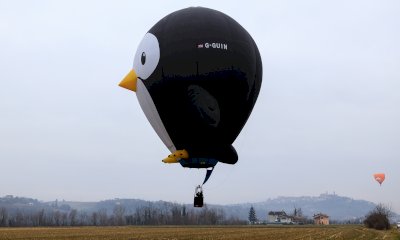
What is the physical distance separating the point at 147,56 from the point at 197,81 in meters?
3.11

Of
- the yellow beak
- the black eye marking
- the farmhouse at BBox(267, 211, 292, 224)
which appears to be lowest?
the farmhouse at BBox(267, 211, 292, 224)

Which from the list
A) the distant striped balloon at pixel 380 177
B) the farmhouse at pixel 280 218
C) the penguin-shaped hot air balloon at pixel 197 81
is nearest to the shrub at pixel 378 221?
the distant striped balloon at pixel 380 177

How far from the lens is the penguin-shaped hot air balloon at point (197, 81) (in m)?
24.0

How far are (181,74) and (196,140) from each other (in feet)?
11.6

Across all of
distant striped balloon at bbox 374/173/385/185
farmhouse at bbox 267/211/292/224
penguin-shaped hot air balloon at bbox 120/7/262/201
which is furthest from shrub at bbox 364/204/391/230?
farmhouse at bbox 267/211/292/224

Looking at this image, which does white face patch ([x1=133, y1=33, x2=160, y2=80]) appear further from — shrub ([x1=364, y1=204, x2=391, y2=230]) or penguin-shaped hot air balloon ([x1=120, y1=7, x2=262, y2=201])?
shrub ([x1=364, y1=204, x2=391, y2=230])

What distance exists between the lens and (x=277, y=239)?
50844mm

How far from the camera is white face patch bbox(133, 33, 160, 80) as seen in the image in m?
24.7

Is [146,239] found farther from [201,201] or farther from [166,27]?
[166,27]

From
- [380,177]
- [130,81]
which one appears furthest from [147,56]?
[380,177]

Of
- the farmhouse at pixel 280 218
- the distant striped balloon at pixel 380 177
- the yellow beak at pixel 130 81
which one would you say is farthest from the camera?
the farmhouse at pixel 280 218

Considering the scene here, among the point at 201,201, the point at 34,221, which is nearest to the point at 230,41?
the point at 201,201

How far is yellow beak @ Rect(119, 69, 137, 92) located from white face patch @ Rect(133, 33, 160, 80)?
362 millimetres

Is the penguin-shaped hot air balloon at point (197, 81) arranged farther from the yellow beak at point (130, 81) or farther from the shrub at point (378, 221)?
the shrub at point (378, 221)
